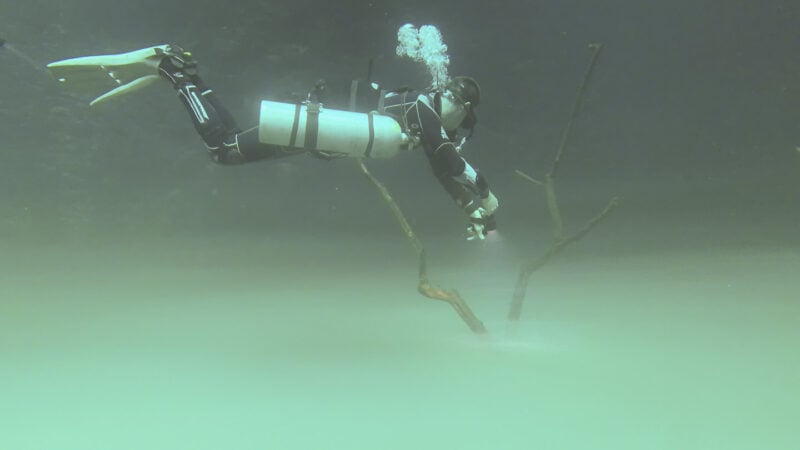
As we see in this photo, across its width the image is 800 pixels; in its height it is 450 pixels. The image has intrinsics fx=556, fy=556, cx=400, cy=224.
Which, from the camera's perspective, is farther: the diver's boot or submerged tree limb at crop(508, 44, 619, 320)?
submerged tree limb at crop(508, 44, 619, 320)

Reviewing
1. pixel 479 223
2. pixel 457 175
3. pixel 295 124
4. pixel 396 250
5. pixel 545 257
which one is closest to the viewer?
pixel 295 124

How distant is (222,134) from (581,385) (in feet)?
9.25

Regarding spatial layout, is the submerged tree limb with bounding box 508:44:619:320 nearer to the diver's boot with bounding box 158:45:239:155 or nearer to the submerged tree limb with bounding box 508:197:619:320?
the submerged tree limb with bounding box 508:197:619:320

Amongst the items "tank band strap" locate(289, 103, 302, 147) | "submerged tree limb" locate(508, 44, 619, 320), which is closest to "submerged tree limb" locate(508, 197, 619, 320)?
"submerged tree limb" locate(508, 44, 619, 320)

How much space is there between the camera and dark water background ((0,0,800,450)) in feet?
10.2

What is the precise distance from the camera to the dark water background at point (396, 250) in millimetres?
3119

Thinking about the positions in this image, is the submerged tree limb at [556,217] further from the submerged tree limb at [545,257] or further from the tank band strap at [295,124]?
the tank band strap at [295,124]

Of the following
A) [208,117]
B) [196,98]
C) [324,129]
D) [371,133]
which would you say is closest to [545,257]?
[371,133]

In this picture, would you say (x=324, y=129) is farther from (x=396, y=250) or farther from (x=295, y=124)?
(x=396, y=250)

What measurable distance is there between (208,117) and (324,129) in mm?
893

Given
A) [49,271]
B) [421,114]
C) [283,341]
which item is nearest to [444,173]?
[421,114]

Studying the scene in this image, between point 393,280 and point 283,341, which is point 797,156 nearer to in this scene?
point 393,280

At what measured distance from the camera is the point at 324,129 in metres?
3.28

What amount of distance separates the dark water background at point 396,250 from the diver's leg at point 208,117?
618mm
